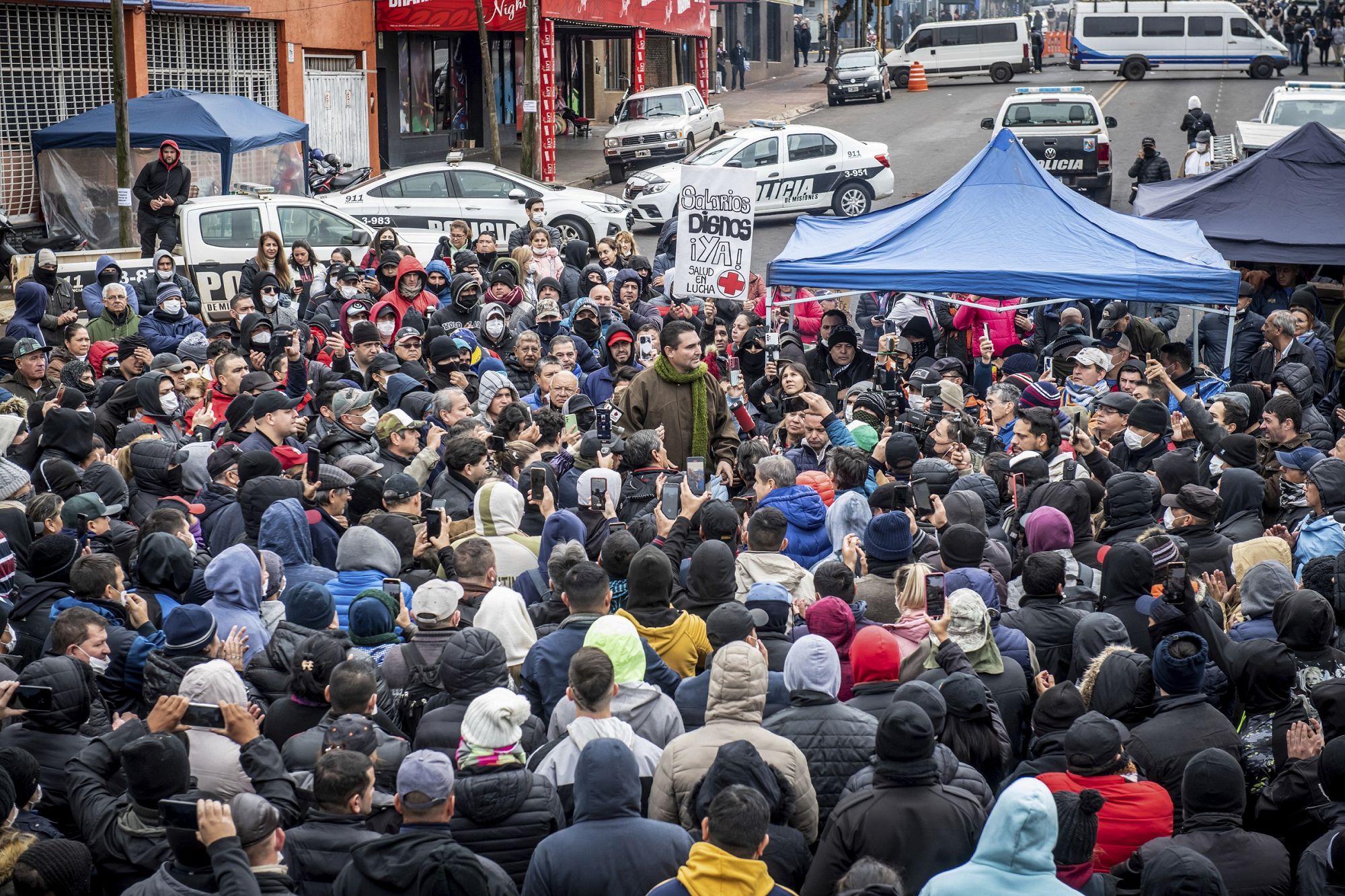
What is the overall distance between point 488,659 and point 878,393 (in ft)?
17.7

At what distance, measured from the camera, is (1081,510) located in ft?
23.3

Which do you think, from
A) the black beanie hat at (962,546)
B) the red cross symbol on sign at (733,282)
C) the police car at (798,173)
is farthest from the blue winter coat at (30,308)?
the police car at (798,173)

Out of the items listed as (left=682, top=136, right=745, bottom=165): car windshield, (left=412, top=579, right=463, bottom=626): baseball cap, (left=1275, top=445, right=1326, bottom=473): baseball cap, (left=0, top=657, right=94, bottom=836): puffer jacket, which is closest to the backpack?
(left=412, top=579, right=463, bottom=626): baseball cap

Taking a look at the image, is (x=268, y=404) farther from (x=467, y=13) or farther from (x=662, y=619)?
(x=467, y=13)

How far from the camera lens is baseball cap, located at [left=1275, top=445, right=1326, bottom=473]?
8.16 meters

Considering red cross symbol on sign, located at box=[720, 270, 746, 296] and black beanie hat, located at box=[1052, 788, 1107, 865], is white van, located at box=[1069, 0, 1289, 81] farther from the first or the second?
black beanie hat, located at box=[1052, 788, 1107, 865]

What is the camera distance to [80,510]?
6891 millimetres

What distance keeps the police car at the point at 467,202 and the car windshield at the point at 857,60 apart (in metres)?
23.9

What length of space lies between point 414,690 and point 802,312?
8.28 m

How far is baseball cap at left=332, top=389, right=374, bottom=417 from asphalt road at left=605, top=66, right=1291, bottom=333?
1431 centimetres

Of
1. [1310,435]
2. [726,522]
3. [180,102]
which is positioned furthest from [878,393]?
[180,102]

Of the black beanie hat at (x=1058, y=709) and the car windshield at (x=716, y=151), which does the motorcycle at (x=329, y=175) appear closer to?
the car windshield at (x=716, y=151)

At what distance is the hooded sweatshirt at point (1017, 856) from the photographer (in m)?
3.97

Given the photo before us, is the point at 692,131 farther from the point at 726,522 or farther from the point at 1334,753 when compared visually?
the point at 1334,753
